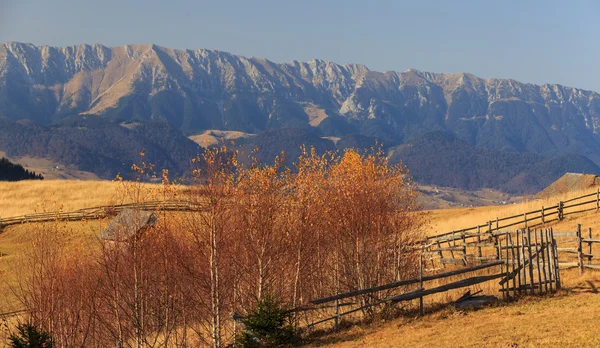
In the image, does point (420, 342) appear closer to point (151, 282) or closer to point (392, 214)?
point (392, 214)

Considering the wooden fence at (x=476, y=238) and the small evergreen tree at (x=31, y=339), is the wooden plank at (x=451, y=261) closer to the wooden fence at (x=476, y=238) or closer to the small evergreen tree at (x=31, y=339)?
the wooden fence at (x=476, y=238)

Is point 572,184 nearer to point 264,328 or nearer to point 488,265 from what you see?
point 488,265

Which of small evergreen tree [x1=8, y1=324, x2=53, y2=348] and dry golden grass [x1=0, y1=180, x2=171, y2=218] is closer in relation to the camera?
small evergreen tree [x1=8, y1=324, x2=53, y2=348]

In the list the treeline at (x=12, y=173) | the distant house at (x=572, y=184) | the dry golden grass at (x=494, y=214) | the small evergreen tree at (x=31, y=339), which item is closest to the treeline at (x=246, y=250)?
the small evergreen tree at (x=31, y=339)

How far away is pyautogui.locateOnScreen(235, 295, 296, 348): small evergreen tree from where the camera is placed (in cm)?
2422

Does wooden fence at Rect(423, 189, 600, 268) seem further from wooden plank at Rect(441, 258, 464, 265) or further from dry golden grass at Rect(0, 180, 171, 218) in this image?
dry golden grass at Rect(0, 180, 171, 218)

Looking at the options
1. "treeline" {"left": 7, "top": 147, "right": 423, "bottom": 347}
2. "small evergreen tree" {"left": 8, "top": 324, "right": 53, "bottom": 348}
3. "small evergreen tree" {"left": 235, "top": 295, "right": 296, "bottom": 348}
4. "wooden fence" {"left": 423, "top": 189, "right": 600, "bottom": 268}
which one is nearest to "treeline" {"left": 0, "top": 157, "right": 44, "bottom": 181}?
"treeline" {"left": 7, "top": 147, "right": 423, "bottom": 347}

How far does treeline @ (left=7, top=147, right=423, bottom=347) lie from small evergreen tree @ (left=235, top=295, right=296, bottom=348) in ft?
12.6

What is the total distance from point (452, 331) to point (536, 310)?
3.90 meters

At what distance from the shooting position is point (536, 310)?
2423cm

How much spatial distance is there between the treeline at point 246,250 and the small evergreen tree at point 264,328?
3.84 meters

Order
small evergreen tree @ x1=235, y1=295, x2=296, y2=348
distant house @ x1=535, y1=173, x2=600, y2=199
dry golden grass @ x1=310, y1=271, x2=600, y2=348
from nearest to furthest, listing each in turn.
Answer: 1. dry golden grass @ x1=310, y1=271, x2=600, y2=348
2. small evergreen tree @ x1=235, y1=295, x2=296, y2=348
3. distant house @ x1=535, y1=173, x2=600, y2=199

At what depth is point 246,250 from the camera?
33062 mm

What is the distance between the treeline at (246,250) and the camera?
30359 millimetres
